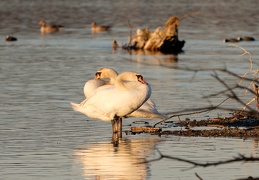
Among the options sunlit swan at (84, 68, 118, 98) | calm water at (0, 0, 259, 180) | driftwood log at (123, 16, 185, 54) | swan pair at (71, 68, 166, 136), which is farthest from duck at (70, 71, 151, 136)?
driftwood log at (123, 16, 185, 54)

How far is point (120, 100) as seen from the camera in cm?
1241

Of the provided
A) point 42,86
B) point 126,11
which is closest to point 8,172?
point 42,86

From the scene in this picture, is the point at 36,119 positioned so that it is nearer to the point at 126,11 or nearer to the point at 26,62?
the point at 26,62

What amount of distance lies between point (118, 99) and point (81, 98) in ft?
17.0

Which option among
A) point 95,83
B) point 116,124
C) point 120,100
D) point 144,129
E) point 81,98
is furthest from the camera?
point 81,98

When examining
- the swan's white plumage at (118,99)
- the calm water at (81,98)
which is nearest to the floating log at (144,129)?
the calm water at (81,98)

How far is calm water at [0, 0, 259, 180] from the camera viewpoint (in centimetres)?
1025

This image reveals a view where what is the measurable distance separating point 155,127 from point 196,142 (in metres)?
1.45

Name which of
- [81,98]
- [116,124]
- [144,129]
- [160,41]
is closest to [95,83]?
[144,129]

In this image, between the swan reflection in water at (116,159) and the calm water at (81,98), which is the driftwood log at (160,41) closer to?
the calm water at (81,98)

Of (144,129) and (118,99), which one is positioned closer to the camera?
(118,99)

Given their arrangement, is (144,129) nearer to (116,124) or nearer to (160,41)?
(116,124)

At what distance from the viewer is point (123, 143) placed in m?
12.2

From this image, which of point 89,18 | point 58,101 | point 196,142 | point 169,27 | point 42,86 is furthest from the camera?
point 89,18
